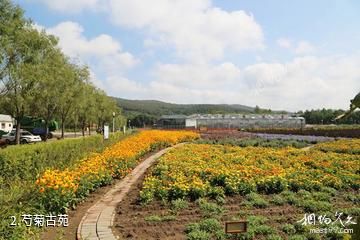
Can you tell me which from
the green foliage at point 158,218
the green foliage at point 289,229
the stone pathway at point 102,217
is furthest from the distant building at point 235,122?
the green foliage at point 289,229

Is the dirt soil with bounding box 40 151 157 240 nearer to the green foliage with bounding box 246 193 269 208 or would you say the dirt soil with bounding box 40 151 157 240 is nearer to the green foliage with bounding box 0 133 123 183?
the green foliage with bounding box 0 133 123 183

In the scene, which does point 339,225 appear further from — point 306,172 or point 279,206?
point 306,172

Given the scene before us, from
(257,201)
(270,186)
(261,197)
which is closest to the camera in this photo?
(257,201)

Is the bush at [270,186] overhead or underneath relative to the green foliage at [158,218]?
overhead

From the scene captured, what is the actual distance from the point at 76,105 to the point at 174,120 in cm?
5061

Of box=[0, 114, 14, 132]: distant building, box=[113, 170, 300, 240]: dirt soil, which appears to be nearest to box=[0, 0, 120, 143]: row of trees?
box=[113, 170, 300, 240]: dirt soil

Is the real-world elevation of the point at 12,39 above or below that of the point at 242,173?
above

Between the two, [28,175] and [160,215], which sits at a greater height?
[28,175]

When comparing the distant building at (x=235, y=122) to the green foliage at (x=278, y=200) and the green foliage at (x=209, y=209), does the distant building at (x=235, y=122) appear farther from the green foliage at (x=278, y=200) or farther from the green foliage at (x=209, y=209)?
the green foliage at (x=209, y=209)

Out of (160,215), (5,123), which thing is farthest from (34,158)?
(5,123)

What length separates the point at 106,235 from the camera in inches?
269

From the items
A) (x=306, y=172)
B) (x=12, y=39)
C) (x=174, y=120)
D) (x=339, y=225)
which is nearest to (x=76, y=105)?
(x=12, y=39)

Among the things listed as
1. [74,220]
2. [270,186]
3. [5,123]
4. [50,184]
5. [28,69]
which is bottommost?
[74,220]

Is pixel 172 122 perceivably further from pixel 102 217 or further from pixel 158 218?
pixel 158 218
